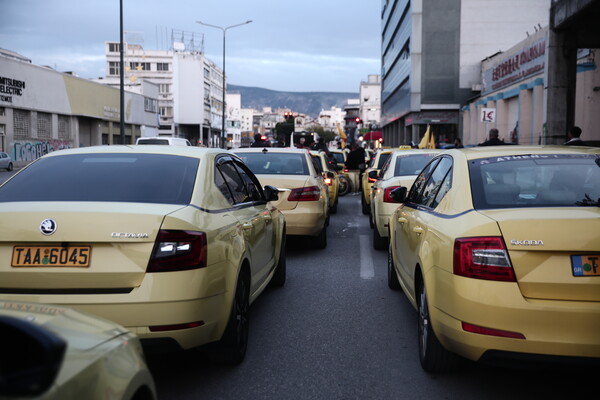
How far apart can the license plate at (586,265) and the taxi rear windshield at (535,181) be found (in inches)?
22.5

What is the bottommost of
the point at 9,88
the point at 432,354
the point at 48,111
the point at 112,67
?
the point at 432,354

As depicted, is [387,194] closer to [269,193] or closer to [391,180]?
[391,180]

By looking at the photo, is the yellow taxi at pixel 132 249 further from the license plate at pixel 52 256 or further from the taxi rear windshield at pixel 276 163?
the taxi rear windshield at pixel 276 163

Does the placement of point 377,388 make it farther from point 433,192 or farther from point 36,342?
point 36,342

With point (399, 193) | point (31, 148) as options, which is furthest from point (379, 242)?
point (31, 148)

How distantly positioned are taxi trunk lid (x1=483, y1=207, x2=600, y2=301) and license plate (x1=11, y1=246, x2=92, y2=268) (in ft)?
8.05

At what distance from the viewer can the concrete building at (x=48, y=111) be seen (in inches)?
1754

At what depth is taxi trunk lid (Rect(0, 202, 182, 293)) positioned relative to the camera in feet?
12.0

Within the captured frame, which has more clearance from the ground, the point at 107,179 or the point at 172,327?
the point at 107,179

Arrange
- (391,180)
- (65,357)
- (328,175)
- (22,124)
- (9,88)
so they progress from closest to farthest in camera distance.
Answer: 1. (65,357)
2. (391,180)
3. (328,175)
4. (9,88)
5. (22,124)

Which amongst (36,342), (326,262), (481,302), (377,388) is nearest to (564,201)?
(481,302)

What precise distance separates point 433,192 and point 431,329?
134 centimetres

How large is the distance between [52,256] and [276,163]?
6.42 meters

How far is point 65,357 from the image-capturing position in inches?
73.5
